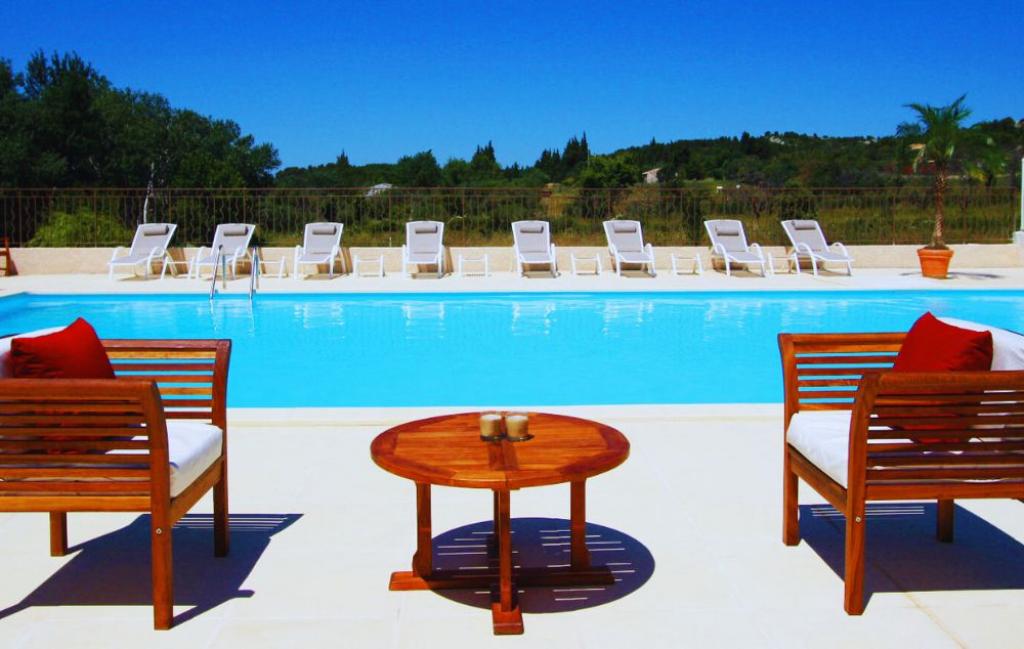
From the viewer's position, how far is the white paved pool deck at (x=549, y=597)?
247 cm

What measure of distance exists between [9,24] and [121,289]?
19.9 m

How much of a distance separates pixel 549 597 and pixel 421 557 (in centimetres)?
39

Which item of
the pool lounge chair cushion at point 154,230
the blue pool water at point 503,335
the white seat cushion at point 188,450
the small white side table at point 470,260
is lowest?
the blue pool water at point 503,335

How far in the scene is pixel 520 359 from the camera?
820 centimetres

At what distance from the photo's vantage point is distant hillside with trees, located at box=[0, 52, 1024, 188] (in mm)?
25812

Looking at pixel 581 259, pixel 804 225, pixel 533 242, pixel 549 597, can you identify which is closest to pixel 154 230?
pixel 533 242

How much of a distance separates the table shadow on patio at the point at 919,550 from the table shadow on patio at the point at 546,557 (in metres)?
0.60

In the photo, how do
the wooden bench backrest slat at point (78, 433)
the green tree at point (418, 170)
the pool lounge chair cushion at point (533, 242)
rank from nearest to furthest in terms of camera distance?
the wooden bench backrest slat at point (78, 433) < the pool lounge chair cushion at point (533, 242) < the green tree at point (418, 170)

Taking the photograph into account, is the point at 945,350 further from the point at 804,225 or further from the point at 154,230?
the point at 154,230

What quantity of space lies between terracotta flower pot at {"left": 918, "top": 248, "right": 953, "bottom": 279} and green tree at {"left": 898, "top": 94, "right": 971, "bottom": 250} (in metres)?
0.24

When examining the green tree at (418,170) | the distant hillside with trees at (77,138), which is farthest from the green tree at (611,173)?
the distant hillside with trees at (77,138)

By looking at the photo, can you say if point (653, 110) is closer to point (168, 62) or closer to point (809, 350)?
point (168, 62)

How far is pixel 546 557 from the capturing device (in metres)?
3.03

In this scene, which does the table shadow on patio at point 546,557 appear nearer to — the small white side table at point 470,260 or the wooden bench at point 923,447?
the wooden bench at point 923,447
